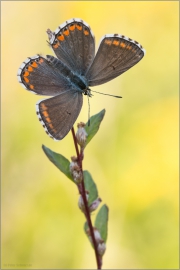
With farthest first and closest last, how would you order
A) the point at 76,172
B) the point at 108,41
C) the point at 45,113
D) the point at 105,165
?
the point at 105,165 → the point at 108,41 → the point at 45,113 → the point at 76,172

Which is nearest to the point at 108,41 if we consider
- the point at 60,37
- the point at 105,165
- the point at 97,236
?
the point at 60,37

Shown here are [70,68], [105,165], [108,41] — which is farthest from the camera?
[105,165]

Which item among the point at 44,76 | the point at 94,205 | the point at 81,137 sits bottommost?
the point at 94,205

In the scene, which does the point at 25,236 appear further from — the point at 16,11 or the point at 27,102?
the point at 16,11

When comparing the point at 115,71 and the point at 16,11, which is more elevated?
the point at 16,11

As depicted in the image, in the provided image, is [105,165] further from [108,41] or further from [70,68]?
[108,41]

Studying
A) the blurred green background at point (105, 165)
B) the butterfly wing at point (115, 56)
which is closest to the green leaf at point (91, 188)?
the butterfly wing at point (115, 56)

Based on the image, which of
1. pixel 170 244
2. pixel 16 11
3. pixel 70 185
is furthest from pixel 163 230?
pixel 16 11
